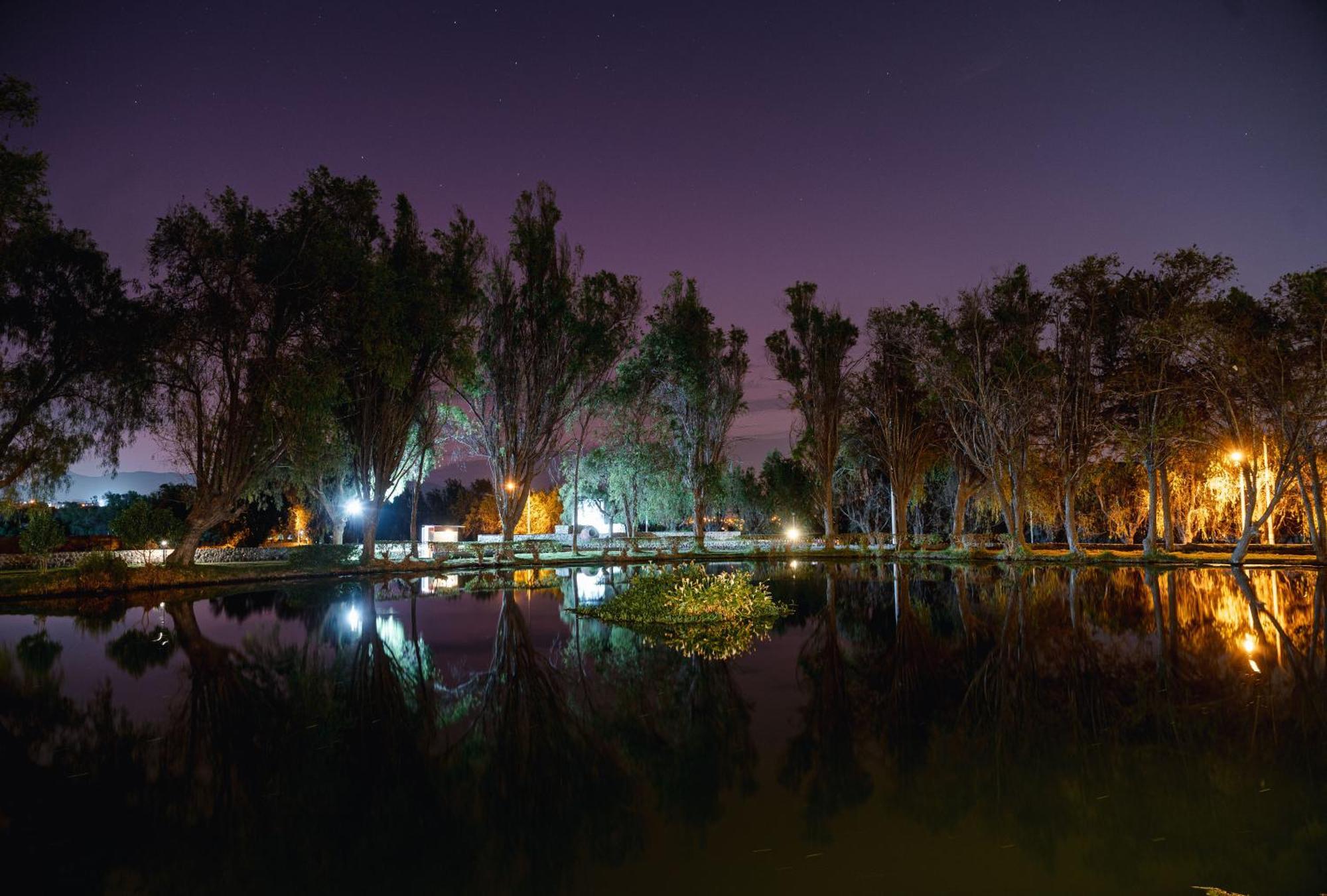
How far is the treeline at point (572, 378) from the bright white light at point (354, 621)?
1078cm

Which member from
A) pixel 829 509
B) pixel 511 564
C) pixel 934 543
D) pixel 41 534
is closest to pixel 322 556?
pixel 511 564

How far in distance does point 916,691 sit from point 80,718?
31.2ft

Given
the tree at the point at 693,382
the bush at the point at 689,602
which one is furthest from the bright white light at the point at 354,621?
the tree at the point at 693,382

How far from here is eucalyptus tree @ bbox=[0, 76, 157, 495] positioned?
70.8ft

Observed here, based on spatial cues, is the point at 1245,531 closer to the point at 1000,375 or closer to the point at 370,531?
the point at 1000,375

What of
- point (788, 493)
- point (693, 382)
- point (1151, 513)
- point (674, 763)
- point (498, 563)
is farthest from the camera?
point (788, 493)

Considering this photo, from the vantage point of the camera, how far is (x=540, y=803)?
17.5 ft

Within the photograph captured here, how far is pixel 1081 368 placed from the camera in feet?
109

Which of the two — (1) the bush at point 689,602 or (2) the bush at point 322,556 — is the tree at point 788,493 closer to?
(2) the bush at point 322,556

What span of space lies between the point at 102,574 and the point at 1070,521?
37023 mm

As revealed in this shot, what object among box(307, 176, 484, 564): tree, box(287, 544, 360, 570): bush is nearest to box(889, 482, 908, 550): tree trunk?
box(307, 176, 484, 564): tree

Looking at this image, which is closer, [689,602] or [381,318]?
[689,602]

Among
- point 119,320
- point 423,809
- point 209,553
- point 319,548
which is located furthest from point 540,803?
point 209,553

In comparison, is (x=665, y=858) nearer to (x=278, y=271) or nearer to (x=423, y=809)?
(x=423, y=809)
